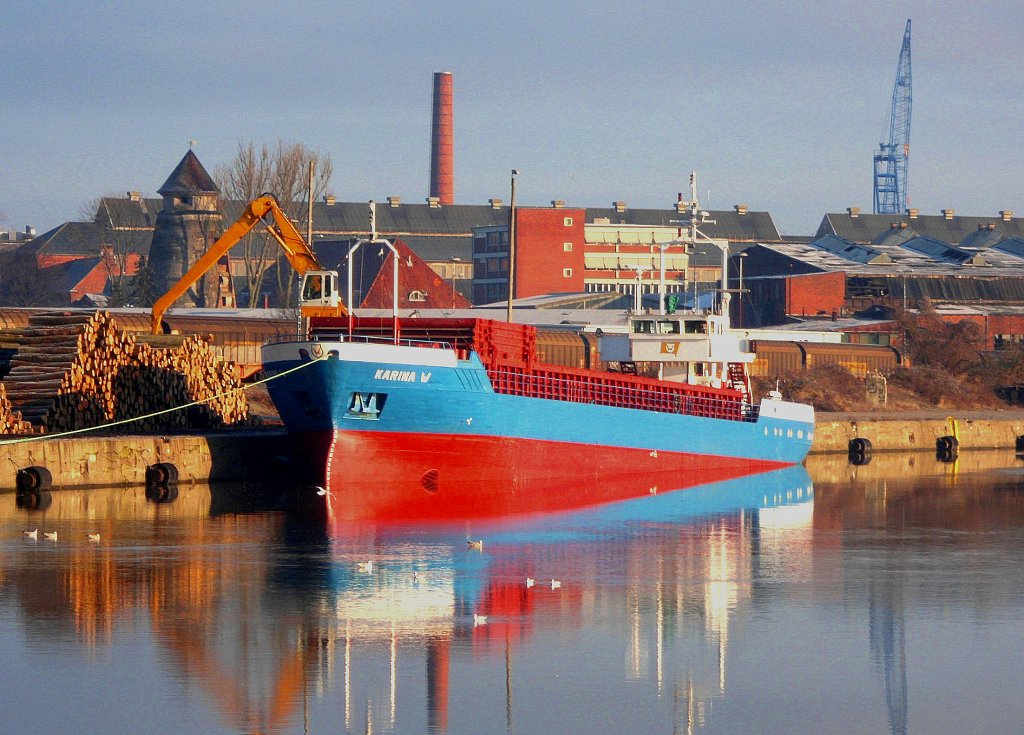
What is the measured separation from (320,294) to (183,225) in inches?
2873

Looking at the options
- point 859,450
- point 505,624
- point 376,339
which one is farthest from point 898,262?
point 505,624

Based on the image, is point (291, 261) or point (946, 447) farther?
point (946, 447)

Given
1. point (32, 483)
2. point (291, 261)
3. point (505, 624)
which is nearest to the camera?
point (505, 624)

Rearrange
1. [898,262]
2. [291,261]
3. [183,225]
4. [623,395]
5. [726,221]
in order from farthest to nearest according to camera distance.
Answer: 1. [726,221]
2. [183,225]
3. [898,262]
4. [291,261]
5. [623,395]

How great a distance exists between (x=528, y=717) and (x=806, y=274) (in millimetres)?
84934

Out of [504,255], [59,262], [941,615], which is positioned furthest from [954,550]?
[59,262]

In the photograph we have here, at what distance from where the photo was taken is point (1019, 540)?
93.8 feet

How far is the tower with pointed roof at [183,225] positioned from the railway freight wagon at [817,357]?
49826 mm

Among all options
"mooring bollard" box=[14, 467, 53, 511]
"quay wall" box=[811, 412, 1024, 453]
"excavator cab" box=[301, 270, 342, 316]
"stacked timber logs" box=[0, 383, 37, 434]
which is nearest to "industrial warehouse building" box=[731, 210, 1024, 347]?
"quay wall" box=[811, 412, 1024, 453]

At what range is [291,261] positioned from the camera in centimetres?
4456

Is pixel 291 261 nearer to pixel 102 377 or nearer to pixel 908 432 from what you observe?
pixel 102 377

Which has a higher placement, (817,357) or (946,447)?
(817,357)

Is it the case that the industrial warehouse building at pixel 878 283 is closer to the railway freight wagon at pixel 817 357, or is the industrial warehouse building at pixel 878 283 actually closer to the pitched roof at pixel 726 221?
the railway freight wagon at pixel 817 357

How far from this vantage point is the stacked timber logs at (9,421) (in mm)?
34344
